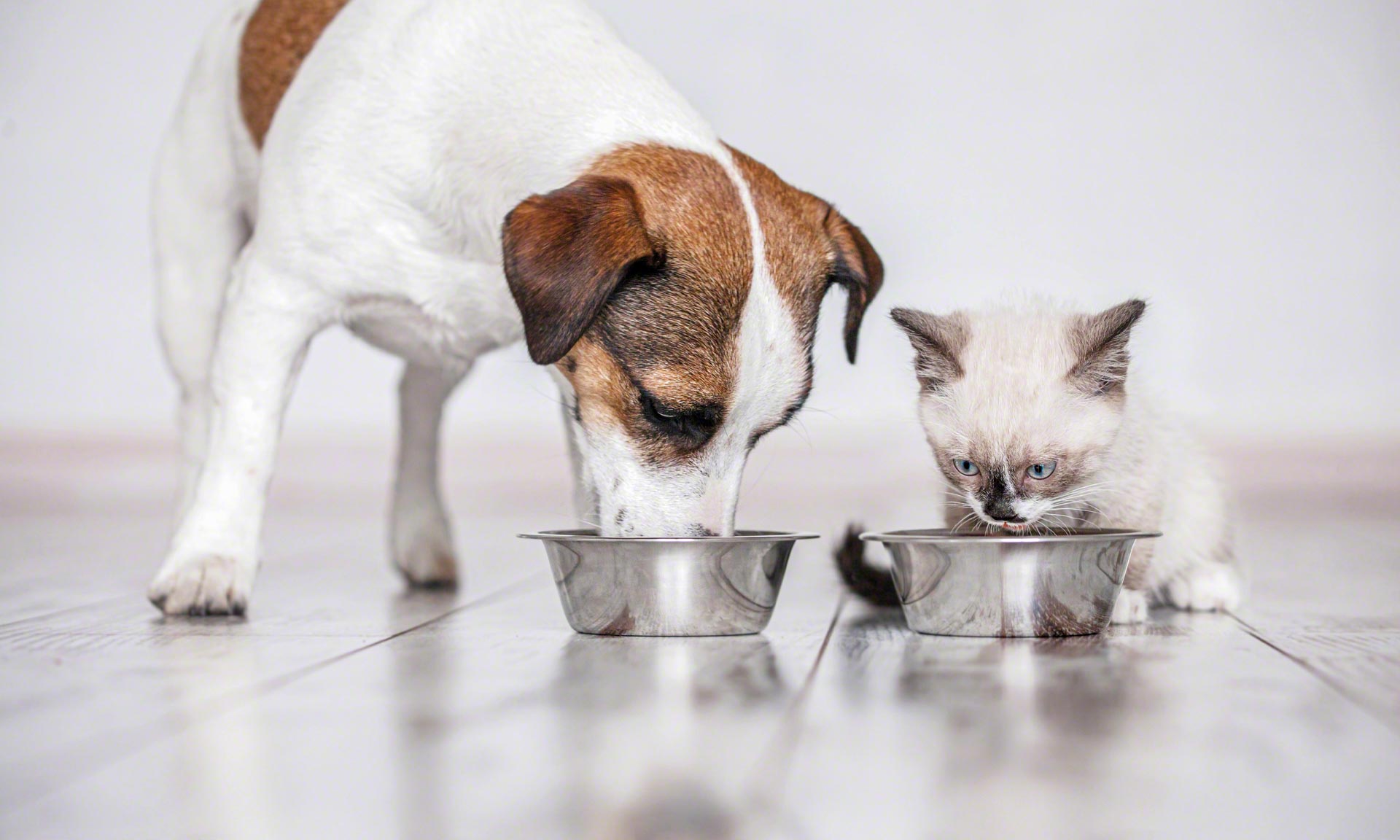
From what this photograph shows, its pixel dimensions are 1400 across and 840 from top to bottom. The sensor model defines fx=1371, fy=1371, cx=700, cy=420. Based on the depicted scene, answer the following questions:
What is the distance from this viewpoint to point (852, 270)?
2441 mm

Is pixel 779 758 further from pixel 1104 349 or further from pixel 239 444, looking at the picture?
pixel 239 444

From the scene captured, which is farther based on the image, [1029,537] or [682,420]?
[682,420]

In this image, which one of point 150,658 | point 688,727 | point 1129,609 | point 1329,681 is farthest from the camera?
point 1129,609

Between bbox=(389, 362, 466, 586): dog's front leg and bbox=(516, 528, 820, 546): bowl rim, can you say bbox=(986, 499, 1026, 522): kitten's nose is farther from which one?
bbox=(389, 362, 466, 586): dog's front leg

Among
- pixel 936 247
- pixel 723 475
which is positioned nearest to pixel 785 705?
pixel 723 475

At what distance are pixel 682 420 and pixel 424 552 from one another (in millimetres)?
1216

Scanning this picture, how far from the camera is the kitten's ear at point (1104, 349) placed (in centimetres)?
229

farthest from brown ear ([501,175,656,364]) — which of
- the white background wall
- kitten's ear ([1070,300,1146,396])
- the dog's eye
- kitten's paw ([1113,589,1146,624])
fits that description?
the white background wall

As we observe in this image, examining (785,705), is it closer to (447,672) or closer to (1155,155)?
(447,672)

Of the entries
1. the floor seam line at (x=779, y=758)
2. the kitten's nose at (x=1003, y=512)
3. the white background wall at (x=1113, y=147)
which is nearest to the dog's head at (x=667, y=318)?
the kitten's nose at (x=1003, y=512)

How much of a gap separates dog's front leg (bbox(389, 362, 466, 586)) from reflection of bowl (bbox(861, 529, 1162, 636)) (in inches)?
53.0

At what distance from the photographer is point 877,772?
1332 mm

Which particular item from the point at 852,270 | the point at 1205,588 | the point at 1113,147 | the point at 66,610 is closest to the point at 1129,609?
the point at 1205,588

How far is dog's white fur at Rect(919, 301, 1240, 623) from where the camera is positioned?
2350 mm
